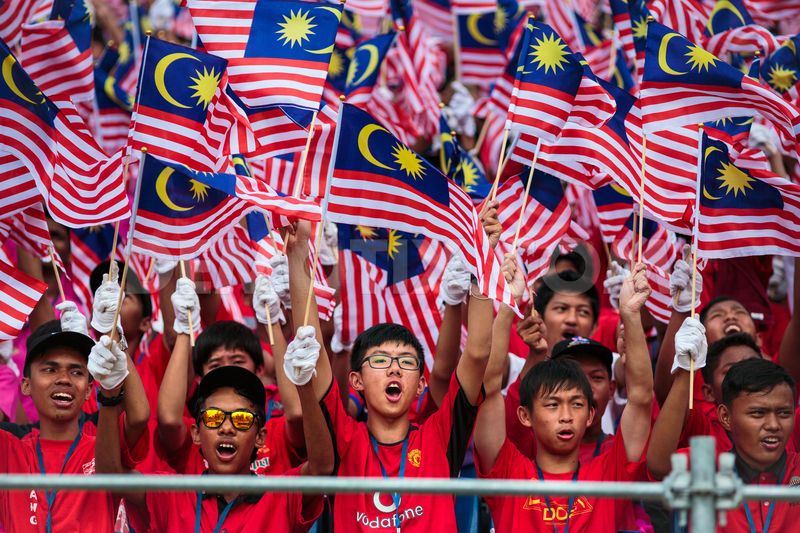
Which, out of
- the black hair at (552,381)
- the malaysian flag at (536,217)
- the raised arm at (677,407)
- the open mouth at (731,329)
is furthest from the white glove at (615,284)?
the raised arm at (677,407)

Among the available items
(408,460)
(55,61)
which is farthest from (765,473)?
(55,61)

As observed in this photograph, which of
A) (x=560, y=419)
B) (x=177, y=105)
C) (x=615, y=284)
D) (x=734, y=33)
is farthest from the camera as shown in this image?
(x=734, y=33)

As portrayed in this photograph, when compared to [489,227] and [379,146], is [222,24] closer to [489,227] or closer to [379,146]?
[379,146]

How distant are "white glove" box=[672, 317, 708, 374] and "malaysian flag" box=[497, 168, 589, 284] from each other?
1869 mm

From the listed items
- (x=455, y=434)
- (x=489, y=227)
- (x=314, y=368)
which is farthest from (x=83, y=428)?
(x=489, y=227)

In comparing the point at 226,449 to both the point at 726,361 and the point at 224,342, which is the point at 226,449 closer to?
the point at 224,342

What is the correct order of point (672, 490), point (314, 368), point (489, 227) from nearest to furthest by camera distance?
1. point (672, 490)
2. point (314, 368)
3. point (489, 227)

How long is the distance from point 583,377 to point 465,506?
0.88 metres

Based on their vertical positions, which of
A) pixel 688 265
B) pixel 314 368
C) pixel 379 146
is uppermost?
pixel 379 146

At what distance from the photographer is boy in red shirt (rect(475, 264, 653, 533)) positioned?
545cm

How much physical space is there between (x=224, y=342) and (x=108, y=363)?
56.0 inches

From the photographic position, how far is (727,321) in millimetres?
6980

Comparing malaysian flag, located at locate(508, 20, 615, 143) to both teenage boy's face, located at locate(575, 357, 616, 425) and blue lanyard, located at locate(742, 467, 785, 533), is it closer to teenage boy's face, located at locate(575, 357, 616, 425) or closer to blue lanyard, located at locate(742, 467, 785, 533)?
teenage boy's face, located at locate(575, 357, 616, 425)

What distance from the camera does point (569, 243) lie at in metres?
7.83
